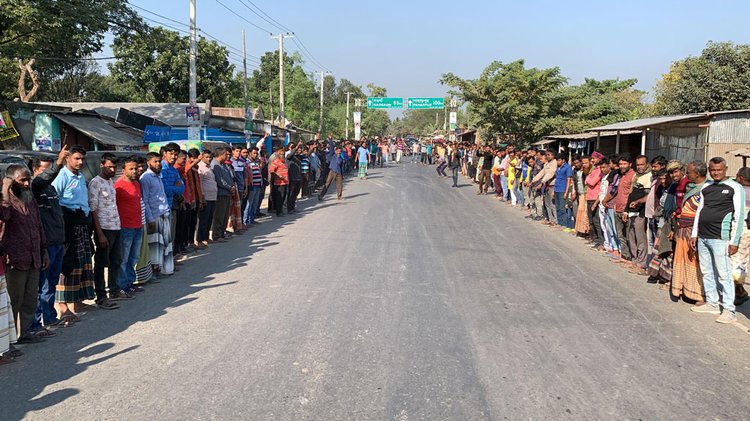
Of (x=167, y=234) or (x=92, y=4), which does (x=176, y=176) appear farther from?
(x=92, y=4)

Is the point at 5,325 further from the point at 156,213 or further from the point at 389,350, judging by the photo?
the point at 389,350

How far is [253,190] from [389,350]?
911 cm

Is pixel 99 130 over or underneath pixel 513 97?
underneath

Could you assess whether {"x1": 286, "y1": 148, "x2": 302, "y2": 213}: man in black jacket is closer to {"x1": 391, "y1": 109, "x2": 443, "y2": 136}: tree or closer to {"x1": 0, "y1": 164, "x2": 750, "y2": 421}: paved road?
{"x1": 0, "y1": 164, "x2": 750, "y2": 421}: paved road

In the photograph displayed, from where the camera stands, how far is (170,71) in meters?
42.9

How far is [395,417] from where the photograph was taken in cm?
369

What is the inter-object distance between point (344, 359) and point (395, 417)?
1.06 meters

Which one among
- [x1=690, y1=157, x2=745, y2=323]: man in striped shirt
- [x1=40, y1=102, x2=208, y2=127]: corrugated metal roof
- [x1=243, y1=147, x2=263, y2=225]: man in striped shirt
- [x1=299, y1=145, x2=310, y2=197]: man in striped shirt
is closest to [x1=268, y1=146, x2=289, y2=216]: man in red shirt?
[x1=243, y1=147, x2=263, y2=225]: man in striped shirt

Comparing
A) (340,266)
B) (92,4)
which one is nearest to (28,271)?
(340,266)

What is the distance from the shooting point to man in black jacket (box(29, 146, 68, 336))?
18.0 feet

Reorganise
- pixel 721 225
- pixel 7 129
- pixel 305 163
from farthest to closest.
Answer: pixel 305 163
pixel 7 129
pixel 721 225

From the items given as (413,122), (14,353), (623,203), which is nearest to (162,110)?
(623,203)

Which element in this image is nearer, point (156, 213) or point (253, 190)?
point (156, 213)

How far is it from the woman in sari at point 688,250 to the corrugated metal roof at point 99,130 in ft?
56.2
